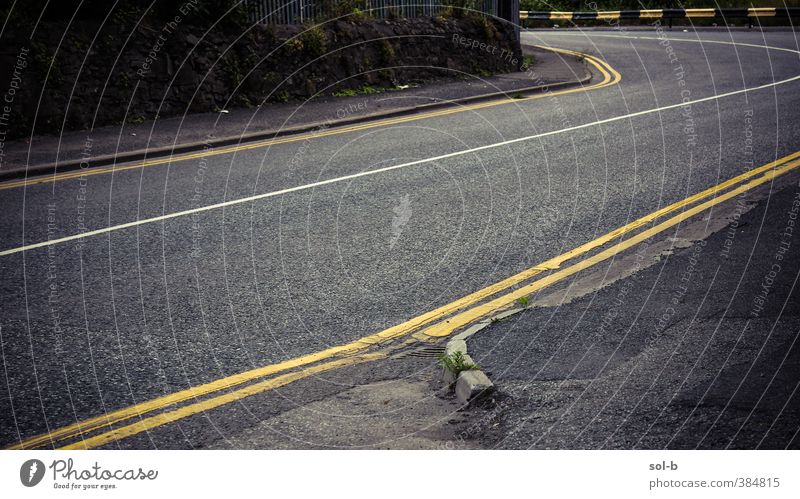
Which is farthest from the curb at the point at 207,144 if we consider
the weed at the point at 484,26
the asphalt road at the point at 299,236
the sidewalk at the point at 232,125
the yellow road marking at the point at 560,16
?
the yellow road marking at the point at 560,16

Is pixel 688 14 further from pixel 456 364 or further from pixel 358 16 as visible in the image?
pixel 456 364

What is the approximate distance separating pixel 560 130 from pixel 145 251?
7.25 meters

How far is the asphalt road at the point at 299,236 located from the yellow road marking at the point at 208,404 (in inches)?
7.2

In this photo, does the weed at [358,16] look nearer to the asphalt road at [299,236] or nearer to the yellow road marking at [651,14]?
the asphalt road at [299,236]

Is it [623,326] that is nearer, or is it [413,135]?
[623,326]

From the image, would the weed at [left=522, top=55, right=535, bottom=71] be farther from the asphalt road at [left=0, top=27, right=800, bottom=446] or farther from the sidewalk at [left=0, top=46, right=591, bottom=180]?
the asphalt road at [left=0, top=27, right=800, bottom=446]

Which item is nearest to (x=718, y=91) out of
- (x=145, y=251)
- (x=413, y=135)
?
(x=413, y=135)

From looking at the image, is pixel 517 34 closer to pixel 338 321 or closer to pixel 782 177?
pixel 782 177

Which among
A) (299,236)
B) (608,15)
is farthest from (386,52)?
(608,15)

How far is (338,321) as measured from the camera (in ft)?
18.2

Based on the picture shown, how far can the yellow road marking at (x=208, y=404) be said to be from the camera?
408 cm
